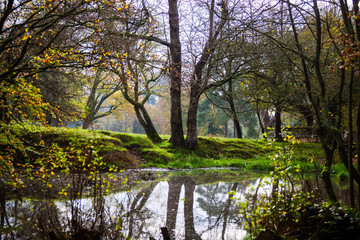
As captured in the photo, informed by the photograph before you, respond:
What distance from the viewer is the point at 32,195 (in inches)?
235

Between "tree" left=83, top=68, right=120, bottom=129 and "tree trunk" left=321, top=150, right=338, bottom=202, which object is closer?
"tree trunk" left=321, top=150, right=338, bottom=202

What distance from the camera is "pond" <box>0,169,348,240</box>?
12.0ft

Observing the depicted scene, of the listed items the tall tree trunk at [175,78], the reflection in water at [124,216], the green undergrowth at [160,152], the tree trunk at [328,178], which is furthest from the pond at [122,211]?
the tall tree trunk at [175,78]

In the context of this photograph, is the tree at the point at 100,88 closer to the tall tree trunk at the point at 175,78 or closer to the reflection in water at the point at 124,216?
the tall tree trunk at the point at 175,78

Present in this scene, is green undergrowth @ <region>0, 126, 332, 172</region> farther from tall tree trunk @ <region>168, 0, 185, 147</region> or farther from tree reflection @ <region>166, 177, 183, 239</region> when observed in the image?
tree reflection @ <region>166, 177, 183, 239</region>

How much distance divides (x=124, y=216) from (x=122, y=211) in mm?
578

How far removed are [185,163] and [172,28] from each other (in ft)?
20.5

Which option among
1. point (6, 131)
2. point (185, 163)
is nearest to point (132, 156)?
point (185, 163)

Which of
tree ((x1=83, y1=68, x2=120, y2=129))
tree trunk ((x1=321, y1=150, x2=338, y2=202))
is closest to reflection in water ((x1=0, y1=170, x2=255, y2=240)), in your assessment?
tree trunk ((x1=321, y1=150, x2=338, y2=202))

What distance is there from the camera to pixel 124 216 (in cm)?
428

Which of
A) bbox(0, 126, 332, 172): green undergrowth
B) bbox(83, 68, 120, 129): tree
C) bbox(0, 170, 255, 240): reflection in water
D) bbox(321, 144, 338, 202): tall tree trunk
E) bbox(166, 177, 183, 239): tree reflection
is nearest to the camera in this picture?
bbox(0, 170, 255, 240): reflection in water

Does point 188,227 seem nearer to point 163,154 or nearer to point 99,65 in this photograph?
point 99,65

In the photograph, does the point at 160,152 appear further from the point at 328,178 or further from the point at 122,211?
the point at 328,178

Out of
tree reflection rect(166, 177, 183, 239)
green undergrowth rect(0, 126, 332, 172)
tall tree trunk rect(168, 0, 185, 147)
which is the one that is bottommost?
tree reflection rect(166, 177, 183, 239)
